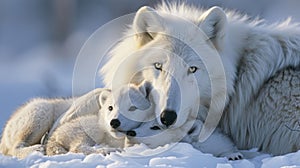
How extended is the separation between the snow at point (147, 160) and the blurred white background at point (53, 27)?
1067cm

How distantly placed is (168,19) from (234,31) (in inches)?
28.5

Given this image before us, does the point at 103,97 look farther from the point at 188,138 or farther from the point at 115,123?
the point at 188,138

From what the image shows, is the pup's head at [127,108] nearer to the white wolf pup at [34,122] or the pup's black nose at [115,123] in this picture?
the pup's black nose at [115,123]

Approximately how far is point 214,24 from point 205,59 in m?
0.37

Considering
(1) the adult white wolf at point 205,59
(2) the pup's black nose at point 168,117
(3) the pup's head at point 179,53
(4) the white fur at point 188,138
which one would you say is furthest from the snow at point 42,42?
(2) the pup's black nose at point 168,117

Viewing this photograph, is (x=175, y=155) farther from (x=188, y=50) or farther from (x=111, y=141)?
(x=188, y=50)

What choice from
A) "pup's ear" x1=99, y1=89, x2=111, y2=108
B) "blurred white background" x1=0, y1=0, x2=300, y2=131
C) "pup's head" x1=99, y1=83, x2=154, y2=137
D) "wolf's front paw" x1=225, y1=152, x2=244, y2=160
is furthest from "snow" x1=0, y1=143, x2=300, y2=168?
"blurred white background" x1=0, y1=0, x2=300, y2=131

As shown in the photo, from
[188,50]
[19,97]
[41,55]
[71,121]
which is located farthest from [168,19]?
[41,55]

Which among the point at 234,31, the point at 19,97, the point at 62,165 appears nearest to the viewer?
the point at 62,165

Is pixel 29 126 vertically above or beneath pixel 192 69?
beneath

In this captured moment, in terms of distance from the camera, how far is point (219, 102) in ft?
21.1

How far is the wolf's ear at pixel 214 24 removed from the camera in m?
6.32

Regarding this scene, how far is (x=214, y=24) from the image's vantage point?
6.39m

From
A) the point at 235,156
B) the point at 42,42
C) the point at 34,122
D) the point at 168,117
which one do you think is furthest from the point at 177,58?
the point at 42,42
